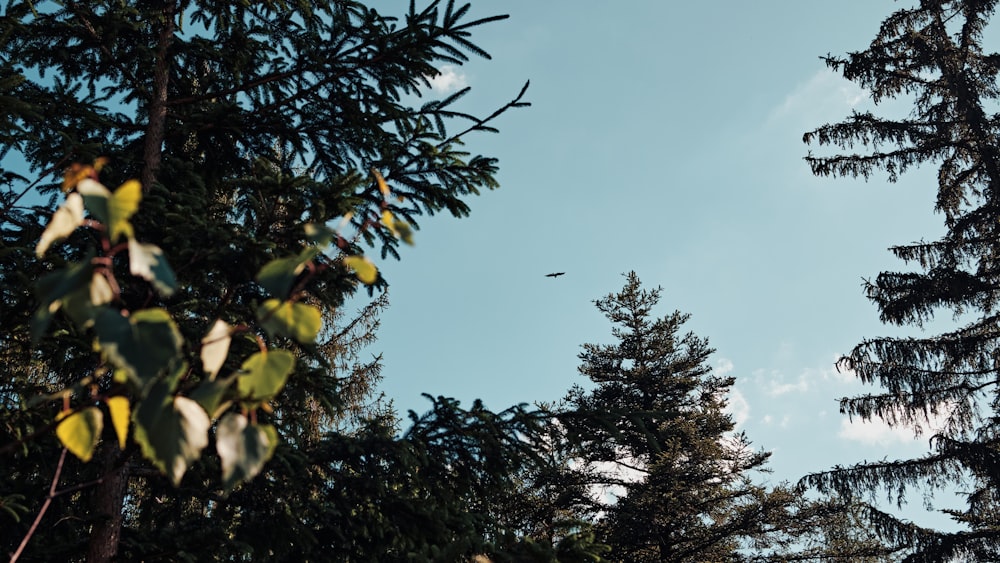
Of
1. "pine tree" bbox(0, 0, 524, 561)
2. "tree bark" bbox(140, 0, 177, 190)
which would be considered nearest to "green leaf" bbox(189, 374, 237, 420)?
"pine tree" bbox(0, 0, 524, 561)

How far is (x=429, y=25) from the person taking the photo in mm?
5414

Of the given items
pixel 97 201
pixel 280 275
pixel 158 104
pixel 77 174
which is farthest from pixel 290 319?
pixel 158 104

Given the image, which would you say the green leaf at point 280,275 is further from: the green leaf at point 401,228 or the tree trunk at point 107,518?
the tree trunk at point 107,518

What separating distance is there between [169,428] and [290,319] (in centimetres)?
25

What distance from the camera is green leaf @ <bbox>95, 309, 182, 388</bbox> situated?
98 cm

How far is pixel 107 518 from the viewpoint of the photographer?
4.41 metres

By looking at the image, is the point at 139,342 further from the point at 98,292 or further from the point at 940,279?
the point at 940,279

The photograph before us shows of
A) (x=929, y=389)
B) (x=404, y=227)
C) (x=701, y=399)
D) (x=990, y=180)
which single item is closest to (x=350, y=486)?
(x=404, y=227)

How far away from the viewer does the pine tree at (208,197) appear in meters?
4.36

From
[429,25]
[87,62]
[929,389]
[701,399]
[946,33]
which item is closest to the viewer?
[429,25]

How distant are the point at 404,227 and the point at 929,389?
13121 millimetres

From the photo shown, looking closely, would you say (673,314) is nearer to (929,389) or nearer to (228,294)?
(929,389)

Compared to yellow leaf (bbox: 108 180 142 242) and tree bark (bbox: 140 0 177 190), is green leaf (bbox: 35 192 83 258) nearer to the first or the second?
yellow leaf (bbox: 108 180 142 242)

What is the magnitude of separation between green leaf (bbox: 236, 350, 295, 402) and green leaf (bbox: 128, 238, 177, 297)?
18 centimetres
